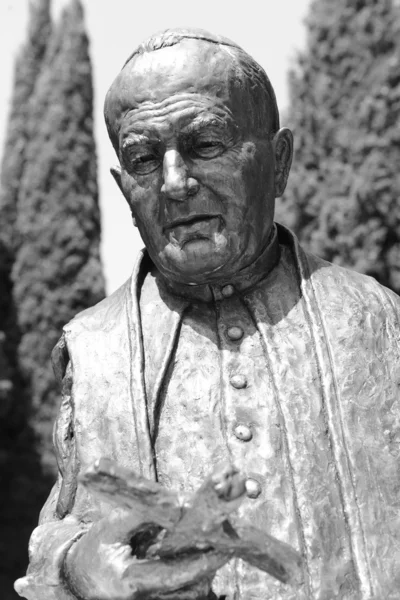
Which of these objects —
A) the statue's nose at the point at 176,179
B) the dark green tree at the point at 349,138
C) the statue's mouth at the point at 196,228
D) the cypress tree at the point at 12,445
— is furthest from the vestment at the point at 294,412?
the cypress tree at the point at 12,445

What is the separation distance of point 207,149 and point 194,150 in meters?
0.04

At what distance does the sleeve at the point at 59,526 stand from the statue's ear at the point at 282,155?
0.89 meters

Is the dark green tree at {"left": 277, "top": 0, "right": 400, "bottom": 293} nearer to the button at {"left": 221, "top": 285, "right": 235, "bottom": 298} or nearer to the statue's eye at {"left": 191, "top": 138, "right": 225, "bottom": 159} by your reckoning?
the button at {"left": 221, "top": 285, "right": 235, "bottom": 298}

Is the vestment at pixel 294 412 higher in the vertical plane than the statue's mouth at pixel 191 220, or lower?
lower

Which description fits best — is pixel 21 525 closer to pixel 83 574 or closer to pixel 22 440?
pixel 22 440

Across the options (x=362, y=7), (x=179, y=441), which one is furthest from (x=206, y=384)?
(x=362, y=7)

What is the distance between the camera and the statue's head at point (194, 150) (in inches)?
135

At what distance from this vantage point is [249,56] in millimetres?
3629

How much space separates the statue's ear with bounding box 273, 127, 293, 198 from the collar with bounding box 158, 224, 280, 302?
195 millimetres

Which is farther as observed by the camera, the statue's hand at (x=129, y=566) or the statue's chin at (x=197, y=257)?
the statue's chin at (x=197, y=257)

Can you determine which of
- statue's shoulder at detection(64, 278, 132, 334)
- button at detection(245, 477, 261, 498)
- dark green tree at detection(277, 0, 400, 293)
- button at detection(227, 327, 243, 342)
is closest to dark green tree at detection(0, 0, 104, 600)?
dark green tree at detection(277, 0, 400, 293)

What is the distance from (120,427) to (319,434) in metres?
0.60

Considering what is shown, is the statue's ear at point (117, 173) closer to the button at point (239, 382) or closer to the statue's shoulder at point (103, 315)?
the statue's shoulder at point (103, 315)

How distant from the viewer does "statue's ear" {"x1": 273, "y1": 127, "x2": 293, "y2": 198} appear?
12.2 ft
